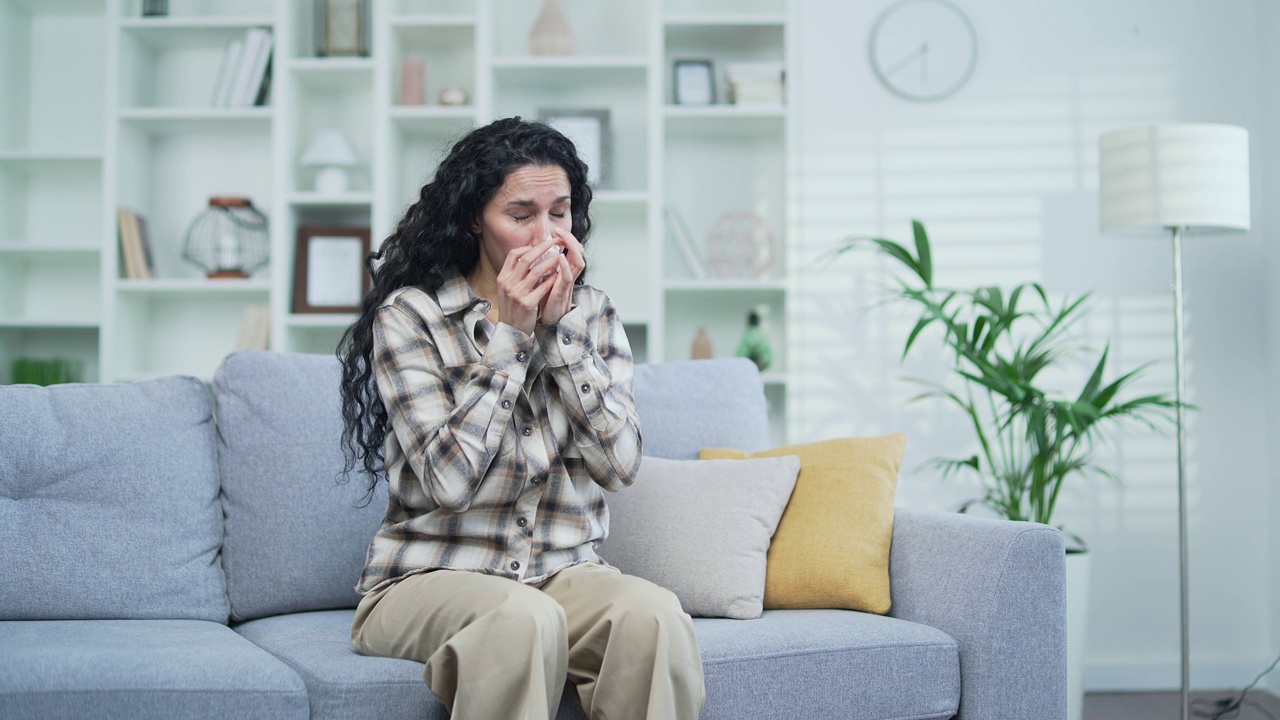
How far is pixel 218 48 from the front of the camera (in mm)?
3609

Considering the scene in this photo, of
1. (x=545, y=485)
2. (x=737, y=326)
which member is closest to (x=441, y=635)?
(x=545, y=485)

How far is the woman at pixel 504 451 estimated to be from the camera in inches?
53.5

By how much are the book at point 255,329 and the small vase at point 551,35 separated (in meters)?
1.21

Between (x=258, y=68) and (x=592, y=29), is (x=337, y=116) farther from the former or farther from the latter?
(x=592, y=29)

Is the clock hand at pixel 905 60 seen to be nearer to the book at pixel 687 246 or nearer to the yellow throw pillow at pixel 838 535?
the book at pixel 687 246

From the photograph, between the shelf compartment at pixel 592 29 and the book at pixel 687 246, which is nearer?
the book at pixel 687 246

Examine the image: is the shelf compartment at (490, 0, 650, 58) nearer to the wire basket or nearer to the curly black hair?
the wire basket

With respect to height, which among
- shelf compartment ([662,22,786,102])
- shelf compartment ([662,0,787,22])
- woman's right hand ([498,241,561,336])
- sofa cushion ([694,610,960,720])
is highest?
shelf compartment ([662,0,787,22])

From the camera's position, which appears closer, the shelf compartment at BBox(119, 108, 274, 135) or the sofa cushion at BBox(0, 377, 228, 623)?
the sofa cushion at BBox(0, 377, 228, 623)

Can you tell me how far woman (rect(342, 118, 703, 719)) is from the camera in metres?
1.36

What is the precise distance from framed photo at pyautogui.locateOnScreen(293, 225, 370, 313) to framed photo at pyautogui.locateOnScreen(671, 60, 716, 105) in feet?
3.75

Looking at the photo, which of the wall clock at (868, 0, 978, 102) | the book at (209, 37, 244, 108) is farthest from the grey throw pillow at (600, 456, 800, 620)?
the book at (209, 37, 244, 108)

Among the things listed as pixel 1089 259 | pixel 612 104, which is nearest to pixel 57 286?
pixel 612 104

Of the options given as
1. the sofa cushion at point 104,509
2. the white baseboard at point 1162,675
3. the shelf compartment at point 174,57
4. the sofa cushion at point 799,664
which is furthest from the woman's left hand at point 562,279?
the white baseboard at point 1162,675
